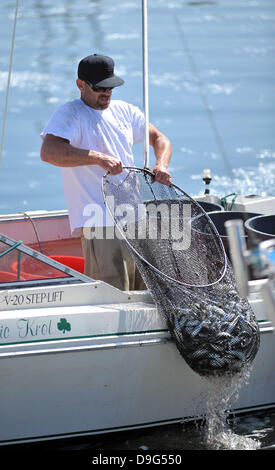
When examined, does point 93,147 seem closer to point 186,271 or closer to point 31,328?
point 186,271

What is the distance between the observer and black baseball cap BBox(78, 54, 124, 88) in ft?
15.5

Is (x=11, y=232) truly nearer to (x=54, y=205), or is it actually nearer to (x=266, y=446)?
(x=266, y=446)

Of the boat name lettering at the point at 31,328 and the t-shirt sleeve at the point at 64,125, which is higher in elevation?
the t-shirt sleeve at the point at 64,125

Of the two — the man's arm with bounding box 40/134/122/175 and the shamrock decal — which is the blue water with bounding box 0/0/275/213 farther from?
the shamrock decal

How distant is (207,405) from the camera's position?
461cm

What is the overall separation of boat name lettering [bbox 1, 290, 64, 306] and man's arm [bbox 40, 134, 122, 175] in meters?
0.77

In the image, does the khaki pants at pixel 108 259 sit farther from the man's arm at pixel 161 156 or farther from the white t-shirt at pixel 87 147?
the man's arm at pixel 161 156

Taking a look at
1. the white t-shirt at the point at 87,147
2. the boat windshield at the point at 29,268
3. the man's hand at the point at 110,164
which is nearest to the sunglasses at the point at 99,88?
the white t-shirt at the point at 87,147

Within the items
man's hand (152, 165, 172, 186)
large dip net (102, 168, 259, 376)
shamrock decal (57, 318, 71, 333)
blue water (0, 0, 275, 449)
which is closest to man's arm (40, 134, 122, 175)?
large dip net (102, 168, 259, 376)

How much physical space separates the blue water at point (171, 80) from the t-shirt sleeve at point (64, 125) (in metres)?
6.70

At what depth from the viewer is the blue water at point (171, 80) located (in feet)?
43.1

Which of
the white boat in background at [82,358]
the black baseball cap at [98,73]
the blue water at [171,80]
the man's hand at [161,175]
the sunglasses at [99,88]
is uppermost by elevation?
the blue water at [171,80]

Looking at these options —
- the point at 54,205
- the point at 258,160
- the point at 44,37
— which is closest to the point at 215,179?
the point at 258,160

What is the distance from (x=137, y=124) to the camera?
16.7 ft
